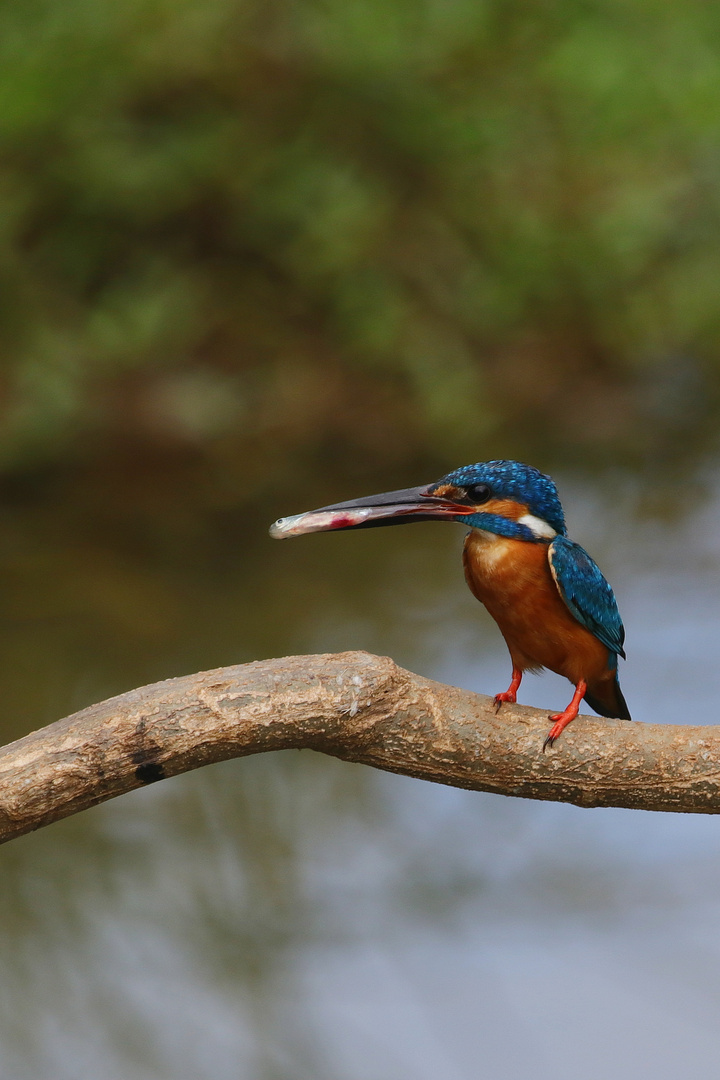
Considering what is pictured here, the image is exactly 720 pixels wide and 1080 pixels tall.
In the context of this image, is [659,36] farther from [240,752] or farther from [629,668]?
[240,752]

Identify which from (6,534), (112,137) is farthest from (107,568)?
(112,137)

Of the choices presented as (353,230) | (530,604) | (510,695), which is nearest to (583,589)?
(530,604)

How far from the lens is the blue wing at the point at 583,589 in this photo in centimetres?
163

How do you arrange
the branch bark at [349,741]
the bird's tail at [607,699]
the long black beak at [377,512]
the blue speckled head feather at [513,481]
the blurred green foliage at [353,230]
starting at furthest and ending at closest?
the blurred green foliage at [353,230], the bird's tail at [607,699], the blue speckled head feather at [513,481], the long black beak at [377,512], the branch bark at [349,741]

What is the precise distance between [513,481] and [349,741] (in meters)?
0.45

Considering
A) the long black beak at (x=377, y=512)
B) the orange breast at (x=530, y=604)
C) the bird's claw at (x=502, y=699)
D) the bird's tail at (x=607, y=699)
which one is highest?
the long black beak at (x=377, y=512)

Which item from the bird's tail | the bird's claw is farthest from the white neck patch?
the bird's tail

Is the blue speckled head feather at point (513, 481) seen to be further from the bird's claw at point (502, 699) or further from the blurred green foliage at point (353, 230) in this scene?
the blurred green foliage at point (353, 230)

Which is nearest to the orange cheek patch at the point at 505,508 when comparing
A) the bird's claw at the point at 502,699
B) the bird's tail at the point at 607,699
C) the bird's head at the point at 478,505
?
the bird's head at the point at 478,505

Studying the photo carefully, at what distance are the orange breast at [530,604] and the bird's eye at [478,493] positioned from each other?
8 centimetres

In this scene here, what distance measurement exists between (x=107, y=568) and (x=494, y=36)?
289 centimetres

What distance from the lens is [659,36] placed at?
509cm

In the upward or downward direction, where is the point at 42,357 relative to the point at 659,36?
downward

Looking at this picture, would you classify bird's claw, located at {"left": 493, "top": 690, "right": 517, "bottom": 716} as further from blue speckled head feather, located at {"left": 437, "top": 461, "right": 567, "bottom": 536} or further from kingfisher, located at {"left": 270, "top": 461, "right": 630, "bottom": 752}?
blue speckled head feather, located at {"left": 437, "top": 461, "right": 567, "bottom": 536}
